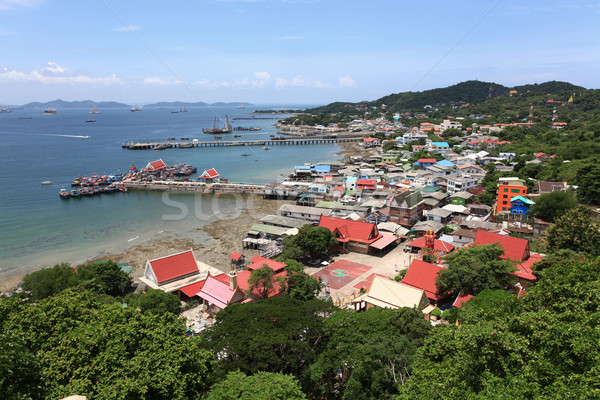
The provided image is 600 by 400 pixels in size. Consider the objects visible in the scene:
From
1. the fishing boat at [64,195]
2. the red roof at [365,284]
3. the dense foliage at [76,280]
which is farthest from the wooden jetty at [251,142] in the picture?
the red roof at [365,284]

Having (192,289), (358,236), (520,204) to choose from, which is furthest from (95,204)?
(520,204)

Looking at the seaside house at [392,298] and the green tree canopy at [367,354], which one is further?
the seaside house at [392,298]

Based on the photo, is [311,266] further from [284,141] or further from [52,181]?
[284,141]

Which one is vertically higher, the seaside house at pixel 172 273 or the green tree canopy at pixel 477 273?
the green tree canopy at pixel 477 273

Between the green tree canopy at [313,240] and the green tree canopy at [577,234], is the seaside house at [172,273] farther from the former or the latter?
the green tree canopy at [577,234]

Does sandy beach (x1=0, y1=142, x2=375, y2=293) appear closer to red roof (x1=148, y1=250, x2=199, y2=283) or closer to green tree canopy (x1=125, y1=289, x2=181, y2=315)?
red roof (x1=148, y1=250, x2=199, y2=283)

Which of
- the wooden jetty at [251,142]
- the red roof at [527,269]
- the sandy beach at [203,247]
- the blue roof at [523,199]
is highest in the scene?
the wooden jetty at [251,142]

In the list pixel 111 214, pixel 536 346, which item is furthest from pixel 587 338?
pixel 111 214

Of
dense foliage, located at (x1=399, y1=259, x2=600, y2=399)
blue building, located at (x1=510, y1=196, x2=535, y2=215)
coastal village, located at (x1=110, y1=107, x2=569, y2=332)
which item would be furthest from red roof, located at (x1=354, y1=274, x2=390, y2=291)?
blue building, located at (x1=510, y1=196, x2=535, y2=215)

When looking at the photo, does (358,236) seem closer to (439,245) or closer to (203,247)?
(439,245)
